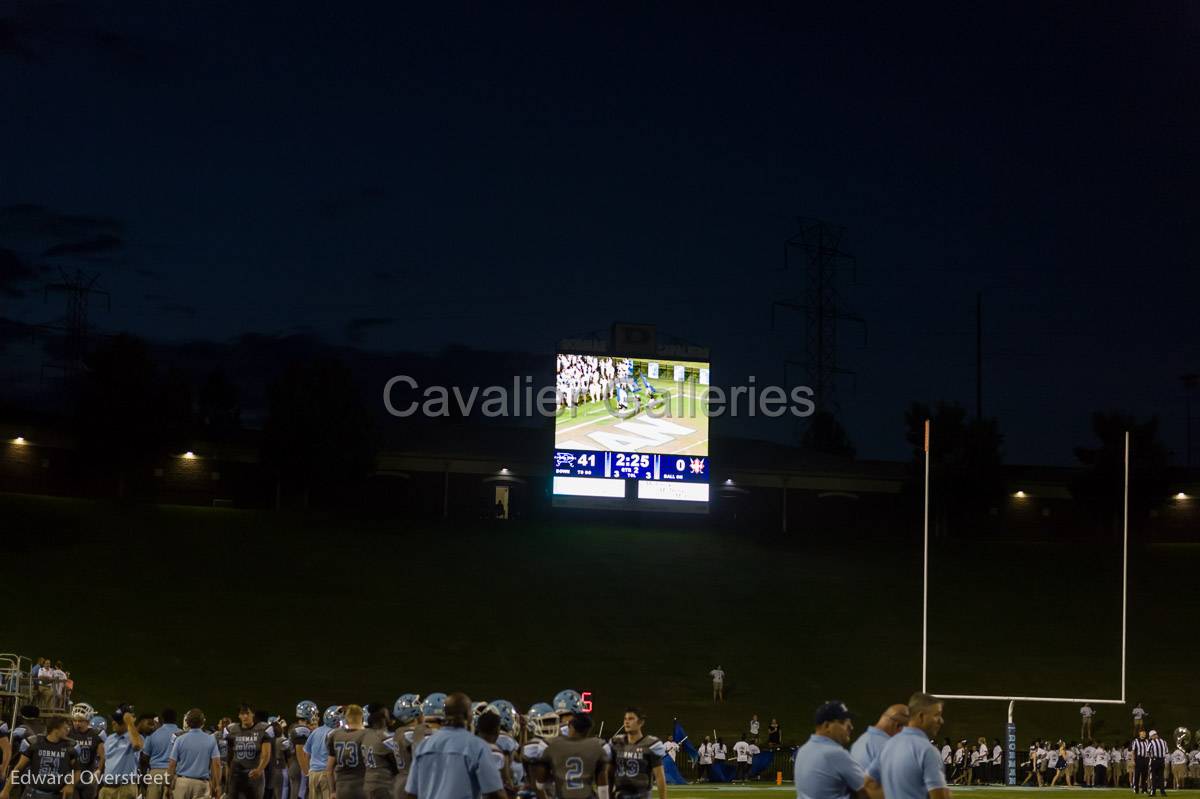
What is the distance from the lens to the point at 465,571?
46719mm

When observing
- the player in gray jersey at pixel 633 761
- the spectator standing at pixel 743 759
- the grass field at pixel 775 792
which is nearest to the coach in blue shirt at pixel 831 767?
the player in gray jersey at pixel 633 761

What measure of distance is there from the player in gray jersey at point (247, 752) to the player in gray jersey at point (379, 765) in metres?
3.09

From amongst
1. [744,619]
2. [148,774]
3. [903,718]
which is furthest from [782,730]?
[903,718]

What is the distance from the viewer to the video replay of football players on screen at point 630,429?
49.0 meters

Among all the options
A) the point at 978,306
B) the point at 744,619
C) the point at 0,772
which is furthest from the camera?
the point at 978,306

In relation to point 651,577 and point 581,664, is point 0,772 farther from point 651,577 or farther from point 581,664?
point 651,577

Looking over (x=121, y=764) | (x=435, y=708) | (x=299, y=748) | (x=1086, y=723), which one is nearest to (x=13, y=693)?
(x=299, y=748)

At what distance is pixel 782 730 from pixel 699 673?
4.34 m

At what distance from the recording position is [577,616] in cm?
4272

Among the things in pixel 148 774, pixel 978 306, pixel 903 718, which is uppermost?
pixel 978 306

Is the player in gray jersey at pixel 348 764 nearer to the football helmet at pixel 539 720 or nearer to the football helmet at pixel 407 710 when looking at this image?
the football helmet at pixel 407 710

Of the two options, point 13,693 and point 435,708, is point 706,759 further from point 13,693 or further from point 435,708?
point 435,708

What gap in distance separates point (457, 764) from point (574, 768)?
2.08 metres

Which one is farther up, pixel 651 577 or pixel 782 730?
pixel 651 577
